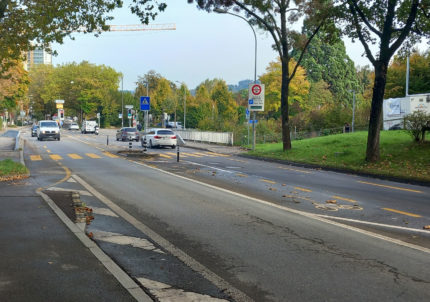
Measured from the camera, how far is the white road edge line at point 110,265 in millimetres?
4465

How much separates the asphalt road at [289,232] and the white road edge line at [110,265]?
1051 millimetres

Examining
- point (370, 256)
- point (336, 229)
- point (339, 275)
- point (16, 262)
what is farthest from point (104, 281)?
point (336, 229)

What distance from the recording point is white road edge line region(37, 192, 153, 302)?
4.46 meters

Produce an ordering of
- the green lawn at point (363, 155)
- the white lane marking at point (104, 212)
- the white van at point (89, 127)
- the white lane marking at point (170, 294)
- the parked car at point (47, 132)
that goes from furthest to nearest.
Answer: the white van at point (89, 127), the parked car at point (47, 132), the green lawn at point (363, 155), the white lane marking at point (104, 212), the white lane marking at point (170, 294)

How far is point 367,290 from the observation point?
4.62 meters

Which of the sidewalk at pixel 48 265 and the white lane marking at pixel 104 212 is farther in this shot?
the white lane marking at pixel 104 212

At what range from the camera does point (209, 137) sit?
4203cm

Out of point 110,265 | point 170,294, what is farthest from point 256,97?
point 170,294

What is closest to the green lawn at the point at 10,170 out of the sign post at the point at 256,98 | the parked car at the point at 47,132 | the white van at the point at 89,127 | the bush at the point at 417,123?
the bush at the point at 417,123

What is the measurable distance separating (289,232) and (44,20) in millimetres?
13527

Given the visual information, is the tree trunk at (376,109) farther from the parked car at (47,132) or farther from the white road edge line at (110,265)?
the parked car at (47,132)

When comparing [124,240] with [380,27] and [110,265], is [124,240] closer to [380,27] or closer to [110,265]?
[110,265]

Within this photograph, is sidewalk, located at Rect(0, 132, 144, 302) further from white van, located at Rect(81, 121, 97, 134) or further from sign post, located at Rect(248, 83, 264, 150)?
white van, located at Rect(81, 121, 97, 134)

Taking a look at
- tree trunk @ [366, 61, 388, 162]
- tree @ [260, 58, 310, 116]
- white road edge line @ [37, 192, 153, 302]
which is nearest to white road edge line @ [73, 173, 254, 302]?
white road edge line @ [37, 192, 153, 302]
